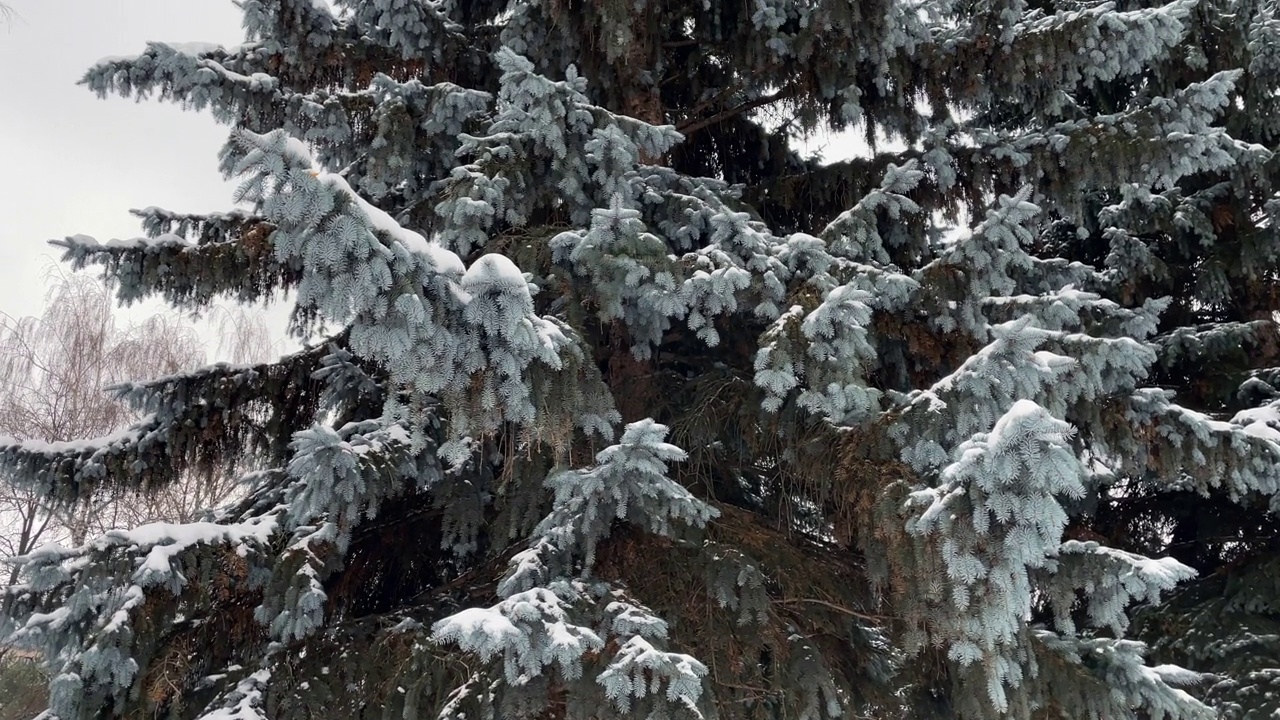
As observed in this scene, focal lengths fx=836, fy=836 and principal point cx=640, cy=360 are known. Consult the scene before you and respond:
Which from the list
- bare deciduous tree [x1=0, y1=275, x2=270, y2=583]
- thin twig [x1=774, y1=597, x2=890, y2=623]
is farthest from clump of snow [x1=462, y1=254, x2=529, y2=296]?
bare deciduous tree [x1=0, y1=275, x2=270, y2=583]

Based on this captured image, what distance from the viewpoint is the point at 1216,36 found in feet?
18.1

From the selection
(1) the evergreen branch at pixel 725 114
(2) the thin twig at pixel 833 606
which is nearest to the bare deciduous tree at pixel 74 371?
(1) the evergreen branch at pixel 725 114

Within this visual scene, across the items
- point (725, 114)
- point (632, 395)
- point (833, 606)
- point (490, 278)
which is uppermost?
point (725, 114)

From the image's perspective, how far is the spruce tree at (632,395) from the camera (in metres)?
2.70

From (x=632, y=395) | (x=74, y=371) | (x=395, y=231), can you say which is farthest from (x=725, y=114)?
(x=74, y=371)

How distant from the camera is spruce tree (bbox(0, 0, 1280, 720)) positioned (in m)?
2.70

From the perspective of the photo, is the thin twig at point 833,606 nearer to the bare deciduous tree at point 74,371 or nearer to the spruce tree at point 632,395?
the spruce tree at point 632,395

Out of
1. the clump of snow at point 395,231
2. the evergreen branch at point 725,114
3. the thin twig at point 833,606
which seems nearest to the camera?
the clump of snow at point 395,231

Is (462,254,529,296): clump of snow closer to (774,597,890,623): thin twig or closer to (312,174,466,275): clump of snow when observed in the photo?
(312,174,466,275): clump of snow

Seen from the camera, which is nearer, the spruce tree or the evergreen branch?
the spruce tree

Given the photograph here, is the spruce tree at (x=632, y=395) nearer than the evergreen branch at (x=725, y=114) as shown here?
Yes

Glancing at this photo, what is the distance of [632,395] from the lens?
452 centimetres

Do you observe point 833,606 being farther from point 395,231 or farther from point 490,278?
point 395,231

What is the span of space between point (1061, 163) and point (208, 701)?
4581mm
